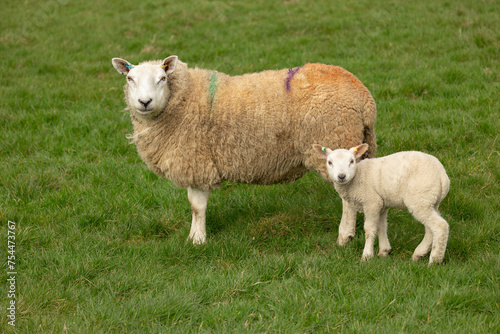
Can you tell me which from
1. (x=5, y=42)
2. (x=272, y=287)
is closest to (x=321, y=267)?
(x=272, y=287)

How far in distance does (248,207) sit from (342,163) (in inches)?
64.3

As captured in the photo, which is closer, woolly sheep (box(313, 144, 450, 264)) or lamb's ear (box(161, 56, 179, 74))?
woolly sheep (box(313, 144, 450, 264))

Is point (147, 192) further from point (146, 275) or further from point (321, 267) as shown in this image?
point (321, 267)

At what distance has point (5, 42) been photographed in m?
10.9

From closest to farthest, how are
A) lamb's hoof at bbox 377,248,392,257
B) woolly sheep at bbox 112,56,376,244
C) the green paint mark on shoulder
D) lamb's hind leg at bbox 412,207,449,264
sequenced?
lamb's hind leg at bbox 412,207,449,264 < lamb's hoof at bbox 377,248,392,257 < woolly sheep at bbox 112,56,376,244 < the green paint mark on shoulder

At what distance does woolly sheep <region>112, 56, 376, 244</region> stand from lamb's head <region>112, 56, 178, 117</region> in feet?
0.03

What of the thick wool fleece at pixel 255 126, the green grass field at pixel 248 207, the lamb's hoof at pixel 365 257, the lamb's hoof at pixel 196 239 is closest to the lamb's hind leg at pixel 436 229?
the green grass field at pixel 248 207

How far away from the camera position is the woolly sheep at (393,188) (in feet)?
12.7

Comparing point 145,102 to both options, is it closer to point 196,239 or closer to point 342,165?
point 196,239

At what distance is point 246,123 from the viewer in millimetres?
4723

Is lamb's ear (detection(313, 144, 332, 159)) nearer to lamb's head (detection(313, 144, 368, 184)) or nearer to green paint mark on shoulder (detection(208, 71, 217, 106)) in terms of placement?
lamb's head (detection(313, 144, 368, 184))

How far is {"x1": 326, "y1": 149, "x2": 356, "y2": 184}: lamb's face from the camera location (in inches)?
159

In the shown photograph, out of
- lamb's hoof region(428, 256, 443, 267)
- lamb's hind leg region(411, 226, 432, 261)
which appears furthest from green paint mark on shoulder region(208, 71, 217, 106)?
lamb's hoof region(428, 256, 443, 267)

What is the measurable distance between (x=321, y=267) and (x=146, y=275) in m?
1.45
